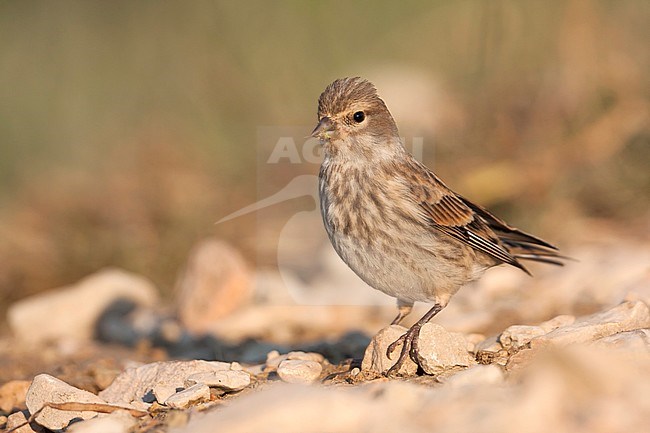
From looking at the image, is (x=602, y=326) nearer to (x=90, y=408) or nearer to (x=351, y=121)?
(x=351, y=121)

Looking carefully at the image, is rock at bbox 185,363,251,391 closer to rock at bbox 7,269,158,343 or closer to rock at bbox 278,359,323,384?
rock at bbox 278,359,323,384

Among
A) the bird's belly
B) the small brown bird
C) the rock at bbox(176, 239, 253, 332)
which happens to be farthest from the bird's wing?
the rock at bbox(176, 239, 253, 332)

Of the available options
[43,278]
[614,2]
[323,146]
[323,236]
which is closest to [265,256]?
[323,236]

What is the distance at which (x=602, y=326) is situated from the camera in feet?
13.1

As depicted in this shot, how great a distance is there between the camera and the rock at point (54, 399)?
378 centimetres

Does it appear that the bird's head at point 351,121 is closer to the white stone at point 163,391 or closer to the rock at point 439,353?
the rock at point 439,353

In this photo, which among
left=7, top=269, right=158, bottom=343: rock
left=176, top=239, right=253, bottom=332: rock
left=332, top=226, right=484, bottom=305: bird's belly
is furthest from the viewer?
left=7, top=269, right=158, bottom=343: rock

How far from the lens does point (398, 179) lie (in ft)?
16.0

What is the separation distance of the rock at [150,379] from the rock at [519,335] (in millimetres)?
1305

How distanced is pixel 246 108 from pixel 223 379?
5.74 m

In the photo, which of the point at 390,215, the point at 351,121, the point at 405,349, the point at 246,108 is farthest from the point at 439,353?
the point at 246,108

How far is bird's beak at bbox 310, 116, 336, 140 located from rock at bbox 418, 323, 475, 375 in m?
1.37

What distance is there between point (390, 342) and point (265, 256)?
156 inches

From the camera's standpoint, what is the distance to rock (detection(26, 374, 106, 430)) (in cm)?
378
